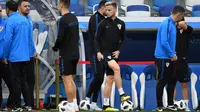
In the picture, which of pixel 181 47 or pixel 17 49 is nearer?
pixel 17 49

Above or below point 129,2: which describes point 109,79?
below

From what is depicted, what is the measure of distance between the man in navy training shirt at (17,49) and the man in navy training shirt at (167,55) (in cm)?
210

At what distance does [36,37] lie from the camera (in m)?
12.2

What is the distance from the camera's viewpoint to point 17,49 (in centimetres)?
1001

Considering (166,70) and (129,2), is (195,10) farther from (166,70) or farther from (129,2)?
(166,70)

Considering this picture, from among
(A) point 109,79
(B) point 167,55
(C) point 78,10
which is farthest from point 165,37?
(C) point 78,10

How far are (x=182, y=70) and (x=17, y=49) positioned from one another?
114 inches

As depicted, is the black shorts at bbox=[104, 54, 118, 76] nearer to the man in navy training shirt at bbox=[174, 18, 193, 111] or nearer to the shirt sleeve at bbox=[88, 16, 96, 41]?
the shirt sleeve at bbox=[88, 16, 96, 41]

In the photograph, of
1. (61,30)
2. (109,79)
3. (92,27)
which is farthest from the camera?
(92,27)

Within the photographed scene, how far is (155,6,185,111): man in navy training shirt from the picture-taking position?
10344 millimetres

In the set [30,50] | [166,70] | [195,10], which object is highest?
[195,10]

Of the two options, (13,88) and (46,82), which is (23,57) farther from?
(46,82)

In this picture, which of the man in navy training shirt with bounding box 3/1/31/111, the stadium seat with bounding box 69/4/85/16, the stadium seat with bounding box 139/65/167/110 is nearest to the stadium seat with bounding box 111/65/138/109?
the stadium seat with bounding box 139/65/167/110

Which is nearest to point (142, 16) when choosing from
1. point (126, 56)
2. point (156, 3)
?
point (126, 56)
